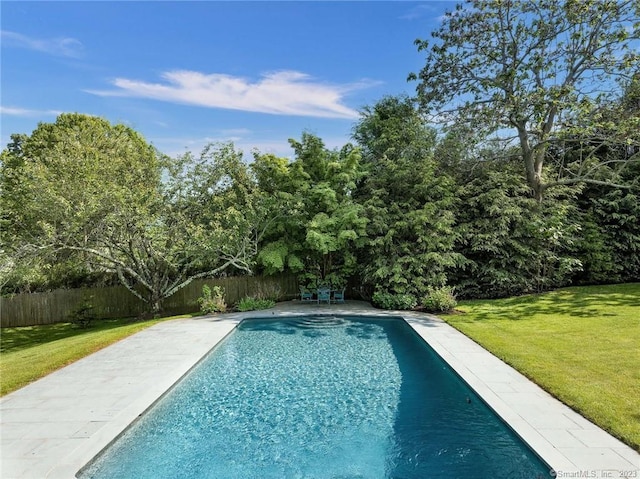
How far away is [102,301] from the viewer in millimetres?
14836

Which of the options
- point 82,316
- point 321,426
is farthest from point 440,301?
point 82,316

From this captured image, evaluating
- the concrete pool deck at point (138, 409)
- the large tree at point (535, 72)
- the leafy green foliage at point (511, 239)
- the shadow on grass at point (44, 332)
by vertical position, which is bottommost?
the shadow on grass at point (44, 332)

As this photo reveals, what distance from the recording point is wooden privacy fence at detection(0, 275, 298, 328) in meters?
14.7

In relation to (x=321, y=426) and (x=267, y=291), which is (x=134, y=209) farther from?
(x=321, y=426)

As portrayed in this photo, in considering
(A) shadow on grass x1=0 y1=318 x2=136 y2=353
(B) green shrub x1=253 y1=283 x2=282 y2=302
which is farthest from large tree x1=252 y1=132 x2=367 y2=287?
(A) shadow on grass x1=0 y1=318 x2=136 y2=353

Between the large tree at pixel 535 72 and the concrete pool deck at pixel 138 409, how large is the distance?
8.89m

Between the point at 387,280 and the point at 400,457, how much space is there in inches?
353

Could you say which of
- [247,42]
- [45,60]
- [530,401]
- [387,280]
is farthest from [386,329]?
[45,60]

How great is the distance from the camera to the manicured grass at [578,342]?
4.60 metres

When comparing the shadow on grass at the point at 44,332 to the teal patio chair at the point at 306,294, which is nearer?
the shadow on grass at the point at 44,332

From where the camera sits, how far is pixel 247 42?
12648 mm

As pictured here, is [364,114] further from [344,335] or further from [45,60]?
[45,60]

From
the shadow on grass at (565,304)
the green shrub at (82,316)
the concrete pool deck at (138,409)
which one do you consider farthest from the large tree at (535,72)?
the green shrub at (82,316)

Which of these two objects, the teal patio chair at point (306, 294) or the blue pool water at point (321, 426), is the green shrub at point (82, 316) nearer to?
the teal patio chair at point (306, 294)
